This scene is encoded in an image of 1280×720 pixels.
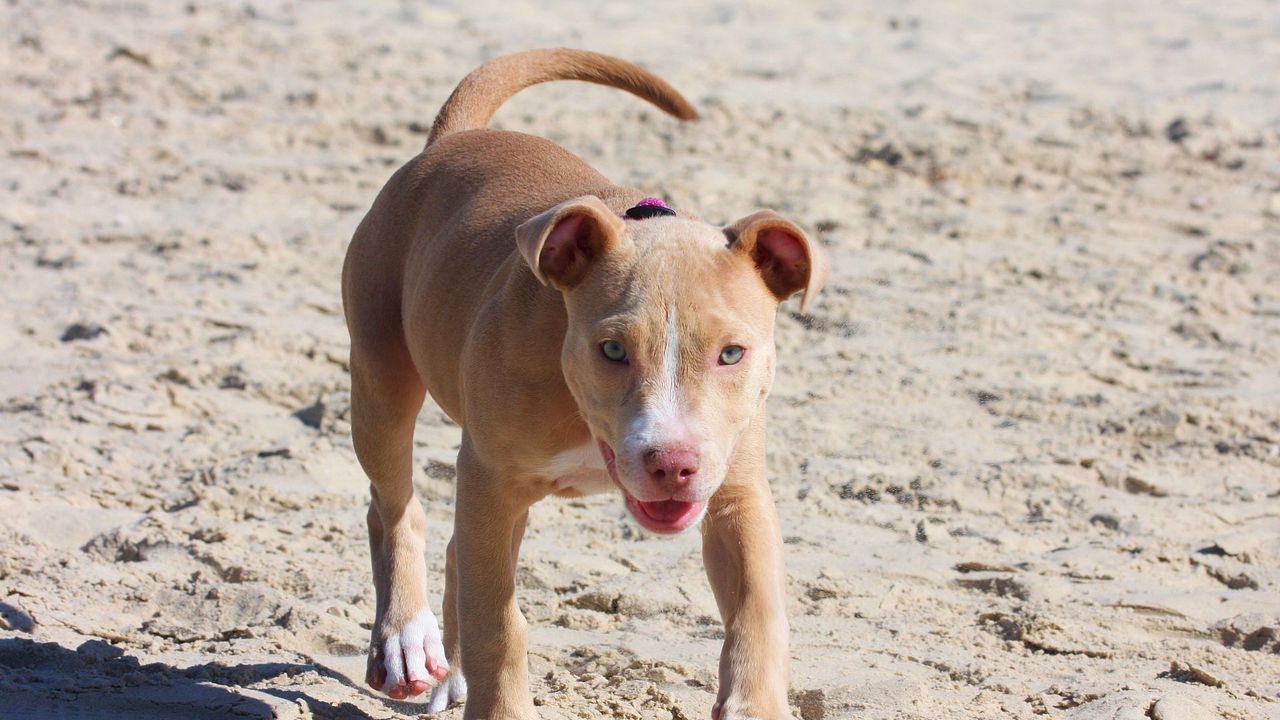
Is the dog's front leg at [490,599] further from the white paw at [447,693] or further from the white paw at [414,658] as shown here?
the white paw at [447,693]

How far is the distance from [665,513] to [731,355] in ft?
1.22

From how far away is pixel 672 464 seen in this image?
10.7 feet

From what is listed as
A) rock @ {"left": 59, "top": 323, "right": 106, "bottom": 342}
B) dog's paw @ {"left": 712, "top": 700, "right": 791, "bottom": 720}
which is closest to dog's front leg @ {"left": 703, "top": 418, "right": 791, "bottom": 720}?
dog's paw @ {"left": 712, "top": 700, "right": 791, "bottom": 720}

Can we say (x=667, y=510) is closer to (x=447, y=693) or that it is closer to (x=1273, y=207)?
(x=447, y=693)

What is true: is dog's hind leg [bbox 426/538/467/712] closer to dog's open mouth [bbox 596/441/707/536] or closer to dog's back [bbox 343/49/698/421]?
dog's back [bbox 343/49/698/421]

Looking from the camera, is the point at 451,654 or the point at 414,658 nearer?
the point at 414,658

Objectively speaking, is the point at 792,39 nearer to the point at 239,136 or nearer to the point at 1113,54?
the point at 1113,54

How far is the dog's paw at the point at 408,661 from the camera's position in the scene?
14.4 ft

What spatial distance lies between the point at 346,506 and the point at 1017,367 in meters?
3.06

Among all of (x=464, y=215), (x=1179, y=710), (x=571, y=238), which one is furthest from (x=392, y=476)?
(x=1179, y=710)

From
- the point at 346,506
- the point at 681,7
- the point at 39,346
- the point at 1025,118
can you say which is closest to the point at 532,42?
the point at 681,7

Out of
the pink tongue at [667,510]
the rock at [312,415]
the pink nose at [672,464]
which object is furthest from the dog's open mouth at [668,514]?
the rock at [312,415]

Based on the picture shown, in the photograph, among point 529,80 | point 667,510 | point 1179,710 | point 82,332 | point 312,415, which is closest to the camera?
point 667,510

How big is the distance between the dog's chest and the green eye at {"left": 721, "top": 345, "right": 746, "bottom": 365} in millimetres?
394
